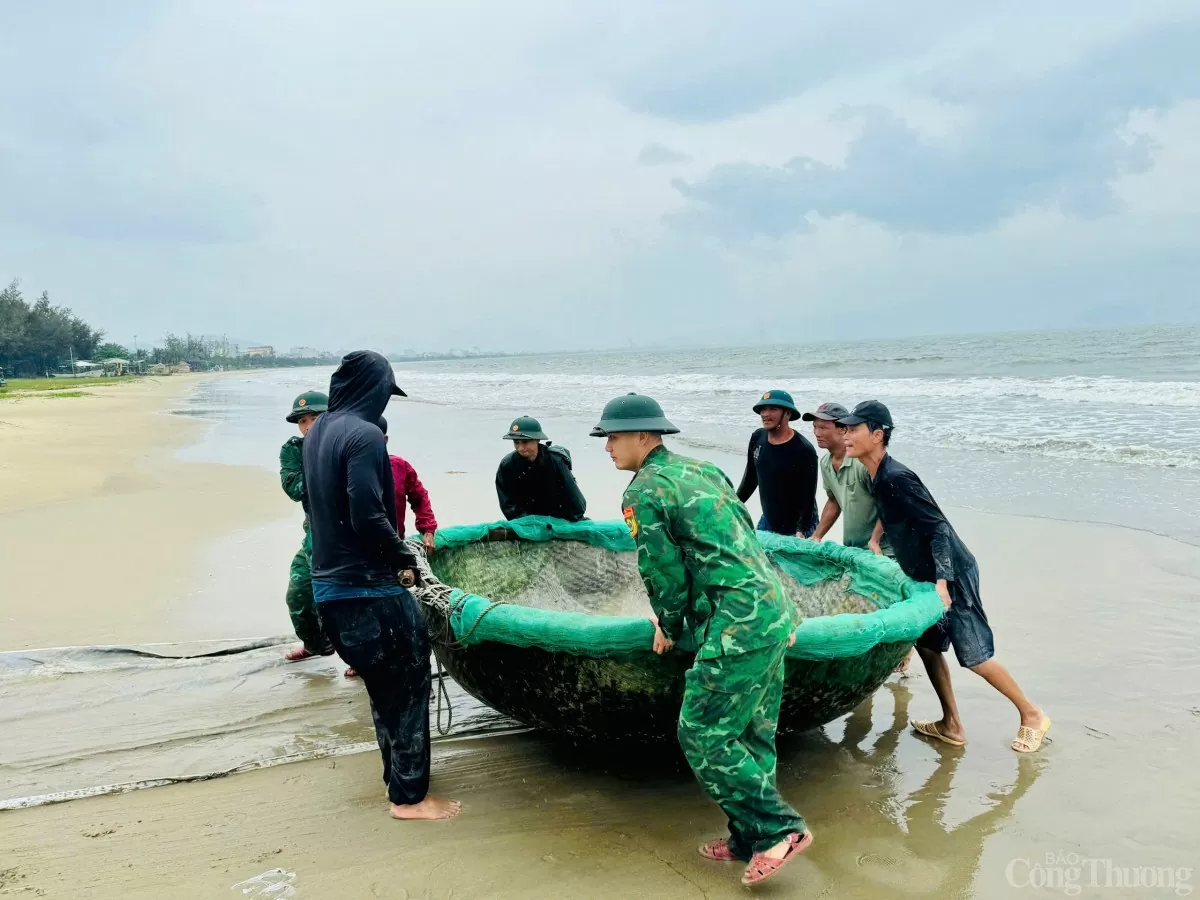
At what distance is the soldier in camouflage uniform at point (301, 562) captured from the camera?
4.59 metres

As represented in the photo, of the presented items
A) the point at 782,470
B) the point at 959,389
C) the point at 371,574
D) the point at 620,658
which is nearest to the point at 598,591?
the point at 782,470

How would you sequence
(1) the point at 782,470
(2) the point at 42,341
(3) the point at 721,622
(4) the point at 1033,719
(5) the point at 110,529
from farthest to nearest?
(2) the point at 42,341 < (5) the point at 110,529 < (1) the point at 782,470 < (4) the point at 1033,719 < (3) the point at 721,622

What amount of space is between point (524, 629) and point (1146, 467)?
10.8 m

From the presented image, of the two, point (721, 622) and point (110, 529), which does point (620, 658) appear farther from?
point (110, 529)

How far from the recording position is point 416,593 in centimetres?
351

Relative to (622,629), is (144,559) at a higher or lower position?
lower

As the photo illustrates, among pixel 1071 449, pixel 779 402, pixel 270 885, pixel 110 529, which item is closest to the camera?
pixel 270 885

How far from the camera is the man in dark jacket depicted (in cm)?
517

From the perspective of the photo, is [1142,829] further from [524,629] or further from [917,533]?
[524,629]

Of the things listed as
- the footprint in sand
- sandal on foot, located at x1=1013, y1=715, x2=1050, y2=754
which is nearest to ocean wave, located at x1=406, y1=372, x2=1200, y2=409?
sandal on foot, located at x1=1013, y1=715, x2=1050, y2=754

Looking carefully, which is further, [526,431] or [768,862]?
[526,431]

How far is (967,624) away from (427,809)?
241 cm

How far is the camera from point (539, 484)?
17.2 ft

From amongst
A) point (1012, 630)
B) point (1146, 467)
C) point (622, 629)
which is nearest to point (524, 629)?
point (622, 629)
